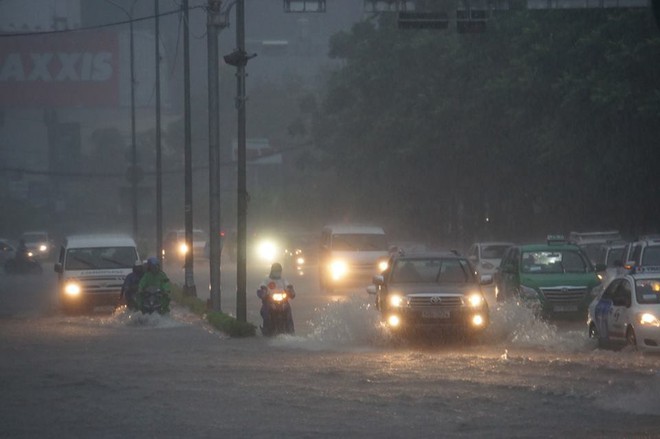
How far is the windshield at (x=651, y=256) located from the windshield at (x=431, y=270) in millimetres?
6176

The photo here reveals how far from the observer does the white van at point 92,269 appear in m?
33.0

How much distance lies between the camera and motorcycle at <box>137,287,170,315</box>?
29.0 metres

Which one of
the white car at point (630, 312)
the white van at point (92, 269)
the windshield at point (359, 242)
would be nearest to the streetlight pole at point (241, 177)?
the white van at point (92, 269)

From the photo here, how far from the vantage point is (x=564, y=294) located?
28.0 m

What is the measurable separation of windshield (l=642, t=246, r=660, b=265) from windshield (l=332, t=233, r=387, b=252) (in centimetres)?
1587

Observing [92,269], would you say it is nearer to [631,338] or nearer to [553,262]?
[553,262]

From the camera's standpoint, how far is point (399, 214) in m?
74.4

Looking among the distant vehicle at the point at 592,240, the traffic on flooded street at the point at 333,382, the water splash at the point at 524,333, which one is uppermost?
the distant vehicle at the point at 592,240

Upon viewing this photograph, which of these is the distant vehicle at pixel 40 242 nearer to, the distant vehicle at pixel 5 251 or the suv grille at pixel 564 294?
the distant vehicle at pixel 5 251

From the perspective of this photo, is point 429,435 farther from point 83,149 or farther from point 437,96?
point 83,149

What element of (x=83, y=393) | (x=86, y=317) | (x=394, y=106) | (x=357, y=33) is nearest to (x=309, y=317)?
(x=86, y=317)

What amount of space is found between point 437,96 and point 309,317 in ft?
101

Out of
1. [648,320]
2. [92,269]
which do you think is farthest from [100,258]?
[648,320]

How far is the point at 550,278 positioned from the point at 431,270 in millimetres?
5345
